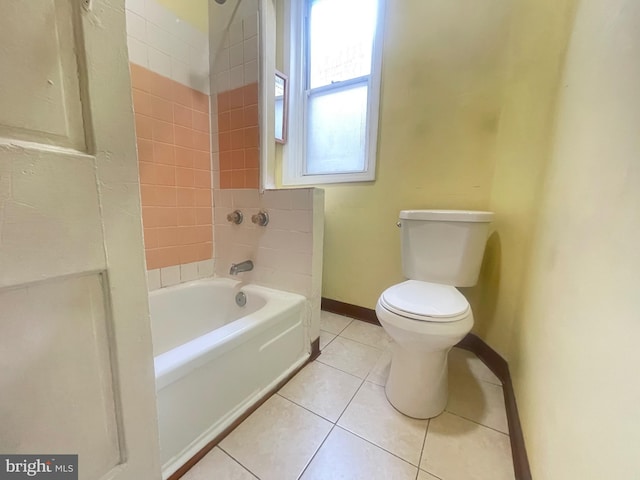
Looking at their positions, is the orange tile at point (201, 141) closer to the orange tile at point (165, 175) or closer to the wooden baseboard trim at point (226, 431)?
the orange tile at point (165, 175)

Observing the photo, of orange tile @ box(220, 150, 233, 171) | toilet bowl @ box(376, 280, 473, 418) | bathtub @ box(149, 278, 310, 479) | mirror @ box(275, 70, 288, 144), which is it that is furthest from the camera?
mirror @ box(275, 70, 288, 144)

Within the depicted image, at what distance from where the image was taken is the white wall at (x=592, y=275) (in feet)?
1.45

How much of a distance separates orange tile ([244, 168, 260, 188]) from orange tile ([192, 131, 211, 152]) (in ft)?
1.13

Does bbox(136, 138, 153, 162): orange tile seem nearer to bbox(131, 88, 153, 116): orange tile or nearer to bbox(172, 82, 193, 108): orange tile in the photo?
bbox(131, 88, 153, 116): orange tile

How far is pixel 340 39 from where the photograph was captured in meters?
1.78

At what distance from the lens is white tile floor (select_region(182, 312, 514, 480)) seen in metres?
Result: 0.82

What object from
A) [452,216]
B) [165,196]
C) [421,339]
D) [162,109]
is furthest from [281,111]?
[421,339]

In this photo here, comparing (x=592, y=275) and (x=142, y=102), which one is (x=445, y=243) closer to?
(x=592, y=275)

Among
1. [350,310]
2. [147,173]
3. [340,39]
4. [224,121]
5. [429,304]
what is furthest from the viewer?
[350,310]

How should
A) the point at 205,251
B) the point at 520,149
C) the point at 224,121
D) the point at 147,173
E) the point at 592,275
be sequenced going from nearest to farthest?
1. the point at 592,275
2. the point at 520,149
3. the point at 147,173
4. the point at 224,121
5. the point at 205,251

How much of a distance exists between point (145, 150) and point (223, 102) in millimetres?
529

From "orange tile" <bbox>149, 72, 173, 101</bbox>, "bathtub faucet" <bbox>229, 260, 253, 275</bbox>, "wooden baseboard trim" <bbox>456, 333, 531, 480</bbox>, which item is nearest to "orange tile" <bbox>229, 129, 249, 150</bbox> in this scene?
"orange tile" <bbox>149, 72, 173, 101</bbox>

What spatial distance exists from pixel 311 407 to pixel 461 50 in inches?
75.5

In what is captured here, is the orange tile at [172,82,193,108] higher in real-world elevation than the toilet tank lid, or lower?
higher
